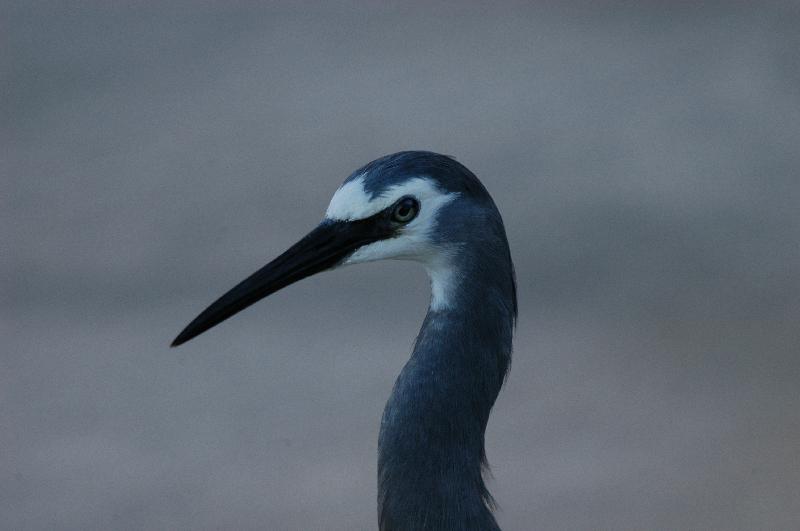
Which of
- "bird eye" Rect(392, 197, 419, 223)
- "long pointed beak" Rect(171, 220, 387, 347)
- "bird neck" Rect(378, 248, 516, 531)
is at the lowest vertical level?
"bird neck" Rect(378, 248, 516, 531)

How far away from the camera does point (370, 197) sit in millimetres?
1909

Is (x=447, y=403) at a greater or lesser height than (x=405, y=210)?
lesser

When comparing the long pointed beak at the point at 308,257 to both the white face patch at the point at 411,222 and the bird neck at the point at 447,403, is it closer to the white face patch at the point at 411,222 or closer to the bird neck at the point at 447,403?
the white face patch at the point at 411,222

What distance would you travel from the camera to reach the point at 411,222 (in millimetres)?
1930

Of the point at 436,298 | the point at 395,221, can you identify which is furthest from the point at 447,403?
the point at 395,221

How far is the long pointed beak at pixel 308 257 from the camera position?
6.32ft

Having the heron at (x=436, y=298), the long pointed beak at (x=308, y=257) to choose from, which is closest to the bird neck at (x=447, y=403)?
the heron at (x=436, y=298)

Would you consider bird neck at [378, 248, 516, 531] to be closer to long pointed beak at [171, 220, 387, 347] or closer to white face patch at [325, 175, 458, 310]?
white face patch at [325, 175, 458, 310]

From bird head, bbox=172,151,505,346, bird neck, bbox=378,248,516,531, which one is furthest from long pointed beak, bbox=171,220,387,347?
bird neck, bbox=378,248,516,531

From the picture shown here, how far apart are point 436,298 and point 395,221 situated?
0.12 meters

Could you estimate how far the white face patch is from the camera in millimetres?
1911

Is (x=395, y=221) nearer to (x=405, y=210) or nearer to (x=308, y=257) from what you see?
(x=405, y=210)

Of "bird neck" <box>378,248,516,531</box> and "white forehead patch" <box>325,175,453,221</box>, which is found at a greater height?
"white forehead patch" <box>325,175,453,221</box>

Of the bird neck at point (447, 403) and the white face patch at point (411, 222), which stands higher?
the white face patch at point (411, 222)
